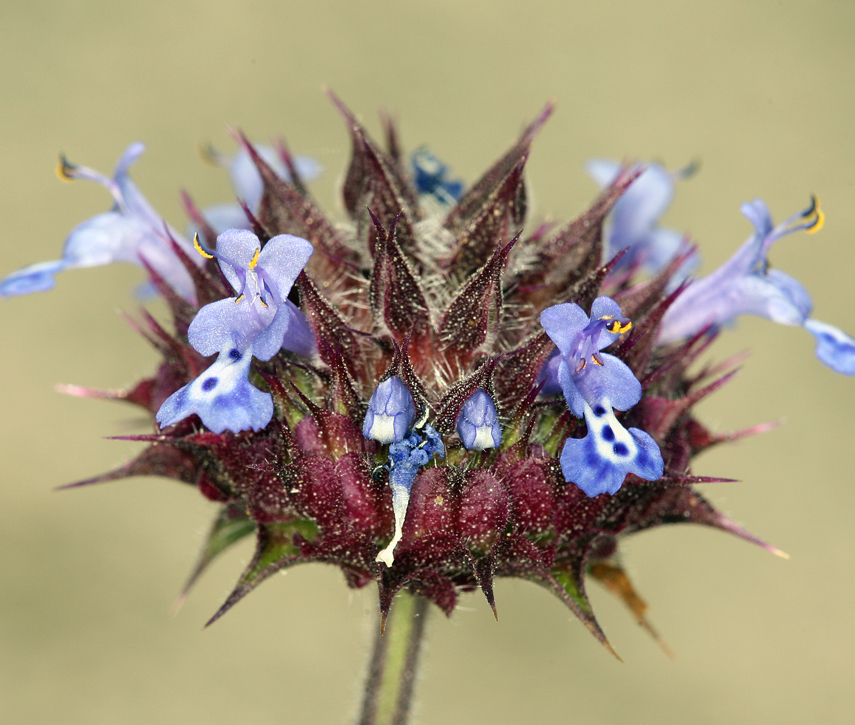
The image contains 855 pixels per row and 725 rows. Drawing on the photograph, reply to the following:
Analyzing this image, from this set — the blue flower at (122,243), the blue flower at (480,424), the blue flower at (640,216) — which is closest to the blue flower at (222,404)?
the blue flower at (480,424)

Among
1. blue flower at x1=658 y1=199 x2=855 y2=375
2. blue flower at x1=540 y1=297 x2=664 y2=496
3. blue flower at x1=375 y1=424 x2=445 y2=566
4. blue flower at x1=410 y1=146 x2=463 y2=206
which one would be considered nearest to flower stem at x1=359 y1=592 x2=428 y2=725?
blue flower at x1=375 y1=424 x2=445 y2=566

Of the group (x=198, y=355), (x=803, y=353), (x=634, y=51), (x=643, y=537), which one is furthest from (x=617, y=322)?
(x=634, y=51)

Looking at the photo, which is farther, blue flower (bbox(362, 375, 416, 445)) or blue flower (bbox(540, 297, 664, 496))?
blue flower (bbox(362, 375, 416, 445))

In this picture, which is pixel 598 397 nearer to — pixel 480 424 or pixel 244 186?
pixel 480 424

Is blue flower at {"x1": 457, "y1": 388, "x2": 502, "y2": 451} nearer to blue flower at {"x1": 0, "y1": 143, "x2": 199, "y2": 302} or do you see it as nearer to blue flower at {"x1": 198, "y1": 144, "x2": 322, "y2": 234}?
blue flower at {"x1": 0, "y1": 143, "x2": 199, "y2": 302}

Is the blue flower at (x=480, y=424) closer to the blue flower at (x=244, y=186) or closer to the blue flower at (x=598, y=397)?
the blue flower at (x=598, y=397)

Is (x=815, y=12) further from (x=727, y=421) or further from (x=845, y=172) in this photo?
(x=727, y=421)
